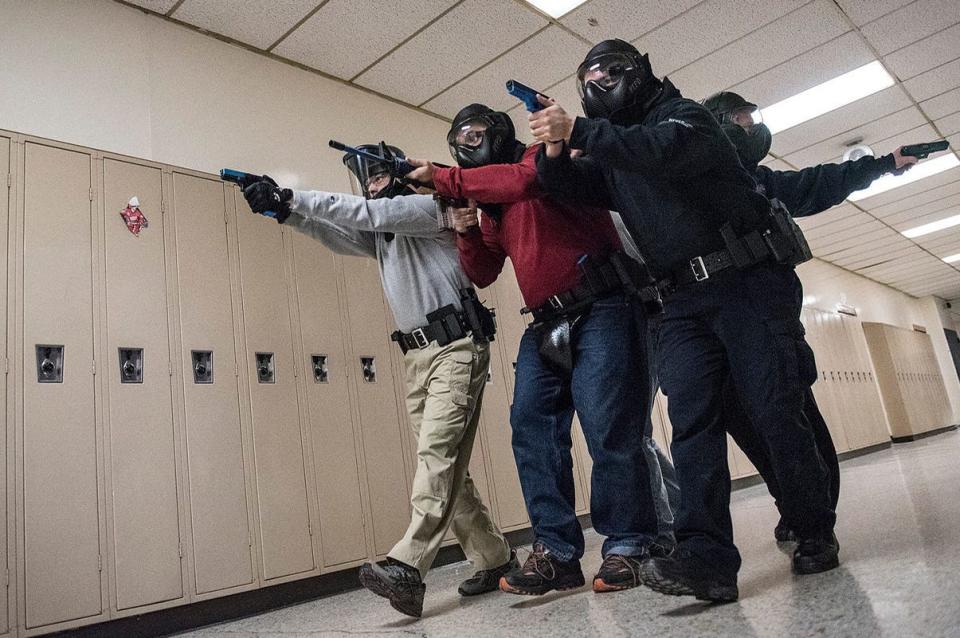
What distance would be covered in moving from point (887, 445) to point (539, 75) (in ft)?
27.3

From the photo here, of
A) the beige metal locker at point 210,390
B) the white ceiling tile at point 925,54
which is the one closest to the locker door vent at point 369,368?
the beige metal locker at point 210,390

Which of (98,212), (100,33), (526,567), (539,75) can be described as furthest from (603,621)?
(539,75)

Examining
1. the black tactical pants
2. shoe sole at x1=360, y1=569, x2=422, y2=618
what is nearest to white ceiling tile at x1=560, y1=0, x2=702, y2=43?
the black tactical pants

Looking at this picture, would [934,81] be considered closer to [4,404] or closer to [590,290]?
[590,290]

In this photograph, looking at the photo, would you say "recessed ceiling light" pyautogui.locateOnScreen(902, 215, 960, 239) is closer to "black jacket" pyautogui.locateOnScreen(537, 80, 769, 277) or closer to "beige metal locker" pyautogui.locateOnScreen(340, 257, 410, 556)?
"beige metal locker" pyautogui.locateOnScreen(340, 257, 410, 556)

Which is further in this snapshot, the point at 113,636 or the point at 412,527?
the point at 113,636

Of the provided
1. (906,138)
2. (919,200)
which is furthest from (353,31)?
(919,200)

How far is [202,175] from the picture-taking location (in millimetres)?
3312

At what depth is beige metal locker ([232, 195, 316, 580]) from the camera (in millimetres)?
3059

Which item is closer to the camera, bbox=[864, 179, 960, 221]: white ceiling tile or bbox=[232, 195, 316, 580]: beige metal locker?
bbox=[232, 195, 316, 580]: beige metal locker

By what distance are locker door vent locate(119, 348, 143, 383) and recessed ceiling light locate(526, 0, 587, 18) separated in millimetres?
2709

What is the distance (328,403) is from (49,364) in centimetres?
120

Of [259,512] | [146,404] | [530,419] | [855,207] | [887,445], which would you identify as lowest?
[887,445]

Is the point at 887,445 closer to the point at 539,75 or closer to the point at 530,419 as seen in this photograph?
the point at 539,75
